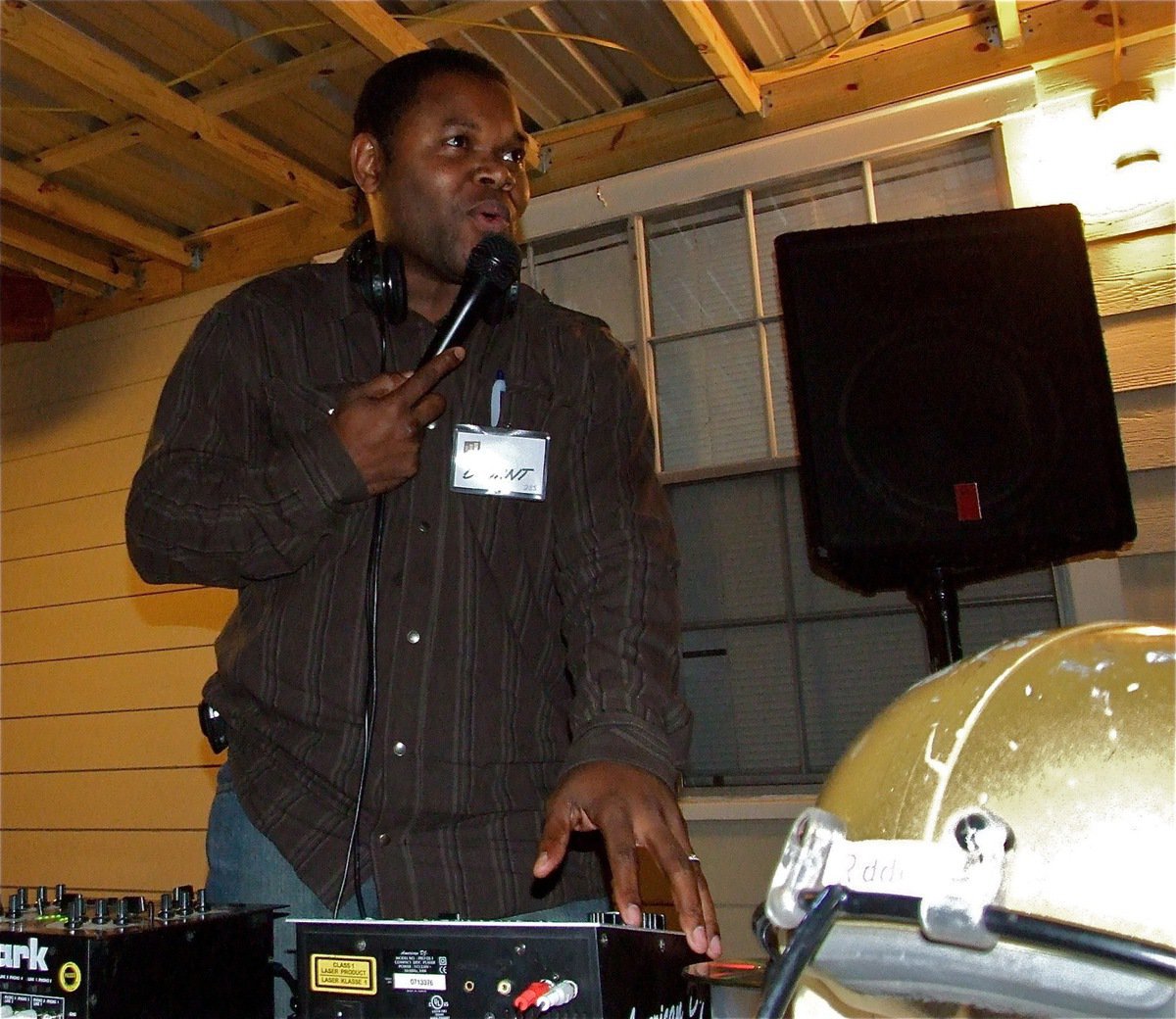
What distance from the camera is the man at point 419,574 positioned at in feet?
3.99

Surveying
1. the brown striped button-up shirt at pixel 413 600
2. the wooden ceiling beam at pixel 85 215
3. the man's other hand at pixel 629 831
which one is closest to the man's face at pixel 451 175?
the brown striped button-up shirt at pixel 413 600

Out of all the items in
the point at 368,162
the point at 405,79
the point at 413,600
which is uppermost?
the point at 405,79

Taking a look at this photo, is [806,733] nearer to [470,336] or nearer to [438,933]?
[470,336]

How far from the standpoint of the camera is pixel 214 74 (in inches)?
119

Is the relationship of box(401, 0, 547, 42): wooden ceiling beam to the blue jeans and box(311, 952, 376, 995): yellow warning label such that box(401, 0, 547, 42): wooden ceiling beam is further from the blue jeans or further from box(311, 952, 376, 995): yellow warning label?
box(311, 952, 376, 995): yellow warning label

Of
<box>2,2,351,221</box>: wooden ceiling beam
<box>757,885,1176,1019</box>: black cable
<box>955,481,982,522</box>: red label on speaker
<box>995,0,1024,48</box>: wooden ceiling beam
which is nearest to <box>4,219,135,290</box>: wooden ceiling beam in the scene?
<box>2,2,351,221</box>: wooden ceiling beam

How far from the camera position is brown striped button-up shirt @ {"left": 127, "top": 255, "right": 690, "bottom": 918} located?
124 centimetres

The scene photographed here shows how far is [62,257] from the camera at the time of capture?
387cm

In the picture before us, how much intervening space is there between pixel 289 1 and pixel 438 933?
2.51 m

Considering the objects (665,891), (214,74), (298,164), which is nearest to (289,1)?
(214,74)

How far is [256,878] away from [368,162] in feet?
3.42

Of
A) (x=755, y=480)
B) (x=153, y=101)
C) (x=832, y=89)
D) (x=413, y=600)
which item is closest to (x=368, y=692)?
(x=413, y=600)

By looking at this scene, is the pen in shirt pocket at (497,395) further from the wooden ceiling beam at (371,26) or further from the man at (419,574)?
the wooden ceiling beam at (371,26)

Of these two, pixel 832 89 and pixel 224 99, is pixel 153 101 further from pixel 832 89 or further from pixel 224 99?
pixel 832 89
